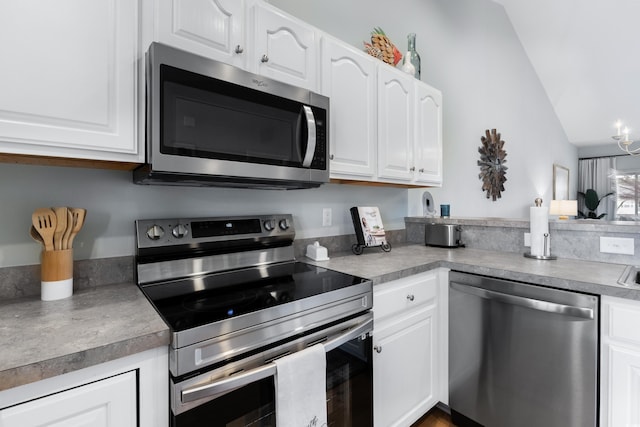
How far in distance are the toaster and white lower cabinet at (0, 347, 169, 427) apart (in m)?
1.88

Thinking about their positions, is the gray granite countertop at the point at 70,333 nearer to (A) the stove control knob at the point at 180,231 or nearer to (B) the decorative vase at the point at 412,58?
(A) the stove control knob at the point at 180,231

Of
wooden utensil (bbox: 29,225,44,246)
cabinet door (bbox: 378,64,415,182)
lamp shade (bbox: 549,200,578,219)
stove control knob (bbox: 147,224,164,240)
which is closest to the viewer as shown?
wooden utensil (bbox: 29,225,44,246)

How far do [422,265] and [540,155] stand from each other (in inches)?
192

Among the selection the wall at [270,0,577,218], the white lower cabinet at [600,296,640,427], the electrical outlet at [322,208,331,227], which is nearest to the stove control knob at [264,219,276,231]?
the electrical outlet at [322,208,331,227]

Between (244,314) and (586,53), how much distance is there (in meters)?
5.96

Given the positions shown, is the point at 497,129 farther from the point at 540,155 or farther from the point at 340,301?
the point at 340,301

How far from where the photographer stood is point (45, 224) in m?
0.99

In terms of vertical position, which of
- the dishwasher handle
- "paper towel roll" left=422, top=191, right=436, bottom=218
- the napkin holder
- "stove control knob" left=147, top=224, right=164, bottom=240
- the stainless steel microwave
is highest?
the stainless steel microwave

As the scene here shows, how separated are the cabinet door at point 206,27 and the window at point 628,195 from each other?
862cm

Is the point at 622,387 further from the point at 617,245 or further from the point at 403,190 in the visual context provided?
the point at 403,190

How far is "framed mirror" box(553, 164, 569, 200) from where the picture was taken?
573cm

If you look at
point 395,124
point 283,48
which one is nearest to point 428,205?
point 395,124

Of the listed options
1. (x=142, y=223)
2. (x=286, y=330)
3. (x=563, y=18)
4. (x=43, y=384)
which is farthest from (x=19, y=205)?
(x=563, y=18)

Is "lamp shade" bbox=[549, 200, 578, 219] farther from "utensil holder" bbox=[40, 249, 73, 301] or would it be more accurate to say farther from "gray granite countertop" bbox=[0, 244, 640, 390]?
"utensil holder" bbox=[40, 249, 73, 301]
